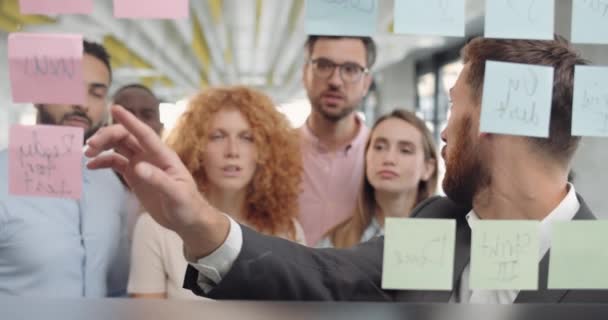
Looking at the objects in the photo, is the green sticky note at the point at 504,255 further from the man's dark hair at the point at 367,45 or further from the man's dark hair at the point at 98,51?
the man's dark hair at the point at 98,51

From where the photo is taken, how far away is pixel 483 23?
941 mm

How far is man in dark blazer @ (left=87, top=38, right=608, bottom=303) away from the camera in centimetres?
94

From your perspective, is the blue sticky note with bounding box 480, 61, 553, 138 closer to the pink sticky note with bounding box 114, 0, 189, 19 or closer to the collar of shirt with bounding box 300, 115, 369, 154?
the collar of shirt with bounding box 300, 115, 369, 154

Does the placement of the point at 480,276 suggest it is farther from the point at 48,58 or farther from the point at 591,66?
the point at 48,58

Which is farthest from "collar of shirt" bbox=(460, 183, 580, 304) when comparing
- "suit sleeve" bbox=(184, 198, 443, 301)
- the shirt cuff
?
the shirt cuff

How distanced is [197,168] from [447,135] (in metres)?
0.41

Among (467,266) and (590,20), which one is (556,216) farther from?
(590,20)

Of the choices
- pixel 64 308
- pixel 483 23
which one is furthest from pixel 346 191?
pixel 64 308

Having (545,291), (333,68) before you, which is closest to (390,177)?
(333,68)

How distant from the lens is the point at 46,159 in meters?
0.87

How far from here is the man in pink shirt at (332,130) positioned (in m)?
1.09

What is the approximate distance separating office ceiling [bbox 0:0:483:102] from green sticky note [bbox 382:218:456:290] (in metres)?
0.30

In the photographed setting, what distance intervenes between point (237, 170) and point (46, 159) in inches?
13.6

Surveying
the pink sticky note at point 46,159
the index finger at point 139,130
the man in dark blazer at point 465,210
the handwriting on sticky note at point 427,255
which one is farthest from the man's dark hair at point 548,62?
the pink sticky note at point 46,159
